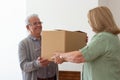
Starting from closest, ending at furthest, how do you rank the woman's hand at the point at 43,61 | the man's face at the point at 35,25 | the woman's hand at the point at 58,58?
the woman's hand at the point at 58,58
the woman's hand at the point at 43,61
the man's face at the point at 35,25

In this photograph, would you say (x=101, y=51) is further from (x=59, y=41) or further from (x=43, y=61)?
(x=43, y=61)

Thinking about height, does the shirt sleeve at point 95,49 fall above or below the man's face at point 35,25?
below

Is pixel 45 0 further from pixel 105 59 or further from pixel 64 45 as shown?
pixel 105 59

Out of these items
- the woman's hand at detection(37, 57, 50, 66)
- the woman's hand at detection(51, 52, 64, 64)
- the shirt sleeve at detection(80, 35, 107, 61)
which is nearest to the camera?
the shirt sleeve at detection(80, 35, 107, 61)

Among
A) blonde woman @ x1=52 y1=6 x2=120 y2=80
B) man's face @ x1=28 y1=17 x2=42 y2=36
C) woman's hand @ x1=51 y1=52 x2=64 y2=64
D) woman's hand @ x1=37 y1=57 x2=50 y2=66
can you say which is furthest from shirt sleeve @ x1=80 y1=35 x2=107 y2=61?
man's face @ x1=28 y1=17 x2=42 y2=36

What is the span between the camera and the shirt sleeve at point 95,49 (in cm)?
172

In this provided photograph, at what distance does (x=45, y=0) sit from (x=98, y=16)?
1352 millimetres

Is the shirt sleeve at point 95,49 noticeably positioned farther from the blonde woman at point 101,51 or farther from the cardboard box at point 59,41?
the cardboard box at point 59,41

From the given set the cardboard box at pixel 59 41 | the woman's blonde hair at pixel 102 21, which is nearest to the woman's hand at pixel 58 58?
the cardboard box at pixel 59 41

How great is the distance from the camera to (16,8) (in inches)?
136

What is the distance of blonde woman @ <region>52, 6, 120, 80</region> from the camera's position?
5.67ft

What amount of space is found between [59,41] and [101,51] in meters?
0.42

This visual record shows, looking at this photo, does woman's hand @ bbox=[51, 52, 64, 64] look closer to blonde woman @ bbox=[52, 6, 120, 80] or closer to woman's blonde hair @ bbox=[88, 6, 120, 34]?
blonde woman @ bbox=[52, 6, 120, 80]

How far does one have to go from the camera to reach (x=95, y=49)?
171cm
